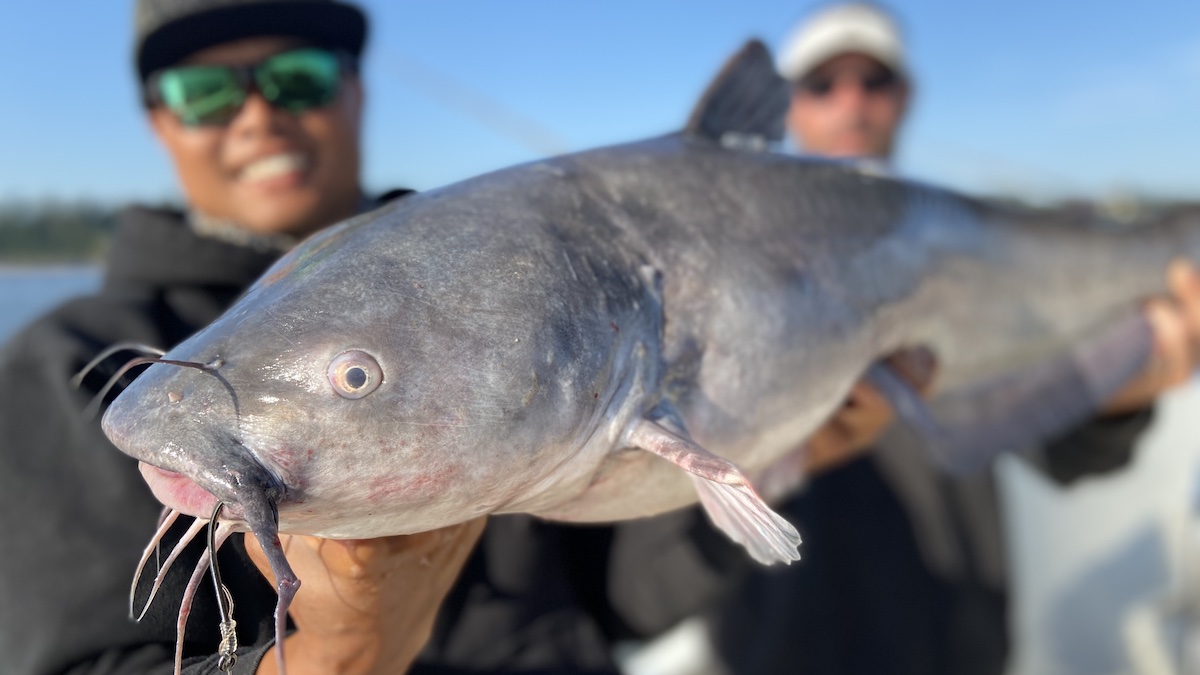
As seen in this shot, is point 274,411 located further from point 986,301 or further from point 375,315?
point 986,301

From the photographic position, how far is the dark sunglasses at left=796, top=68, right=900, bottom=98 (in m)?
4.48

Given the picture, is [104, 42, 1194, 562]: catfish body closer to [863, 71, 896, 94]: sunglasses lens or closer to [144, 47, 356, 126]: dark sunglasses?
[144, 47, 356, 126]: dark sunglasses

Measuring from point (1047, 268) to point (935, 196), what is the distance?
522mm

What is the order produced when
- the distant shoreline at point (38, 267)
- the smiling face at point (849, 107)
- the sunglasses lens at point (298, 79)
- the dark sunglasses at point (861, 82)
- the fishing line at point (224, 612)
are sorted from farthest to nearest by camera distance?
the distant shoreline at point (38, 267)
the dark sunglasses at point (861, 82)
the smiling face at point (849, 107)
the sunglasses lens at point (298, 79)
the fishing line at point (224, 612)

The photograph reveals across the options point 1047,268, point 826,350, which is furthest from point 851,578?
point 826,350

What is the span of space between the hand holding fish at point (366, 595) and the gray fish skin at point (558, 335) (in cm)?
8

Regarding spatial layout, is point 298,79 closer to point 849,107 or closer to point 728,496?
point 728,496

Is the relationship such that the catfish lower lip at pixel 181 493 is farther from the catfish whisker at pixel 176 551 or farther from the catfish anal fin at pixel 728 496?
the catfish anal fin at pixel 728 496

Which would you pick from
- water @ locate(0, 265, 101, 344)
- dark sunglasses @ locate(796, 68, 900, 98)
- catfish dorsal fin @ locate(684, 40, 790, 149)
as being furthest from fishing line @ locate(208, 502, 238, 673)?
dark sunglasses @ locate(796, 68, 900, 98)

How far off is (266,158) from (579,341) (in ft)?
4.52

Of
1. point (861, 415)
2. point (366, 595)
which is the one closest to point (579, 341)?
point (366, 595)

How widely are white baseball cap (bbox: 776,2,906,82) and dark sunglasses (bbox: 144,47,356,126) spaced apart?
10.4 ft

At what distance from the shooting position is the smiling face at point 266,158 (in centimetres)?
201

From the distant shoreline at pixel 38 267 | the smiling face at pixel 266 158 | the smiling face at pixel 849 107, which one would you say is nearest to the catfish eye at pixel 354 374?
the smiling face at pixel 266 158
